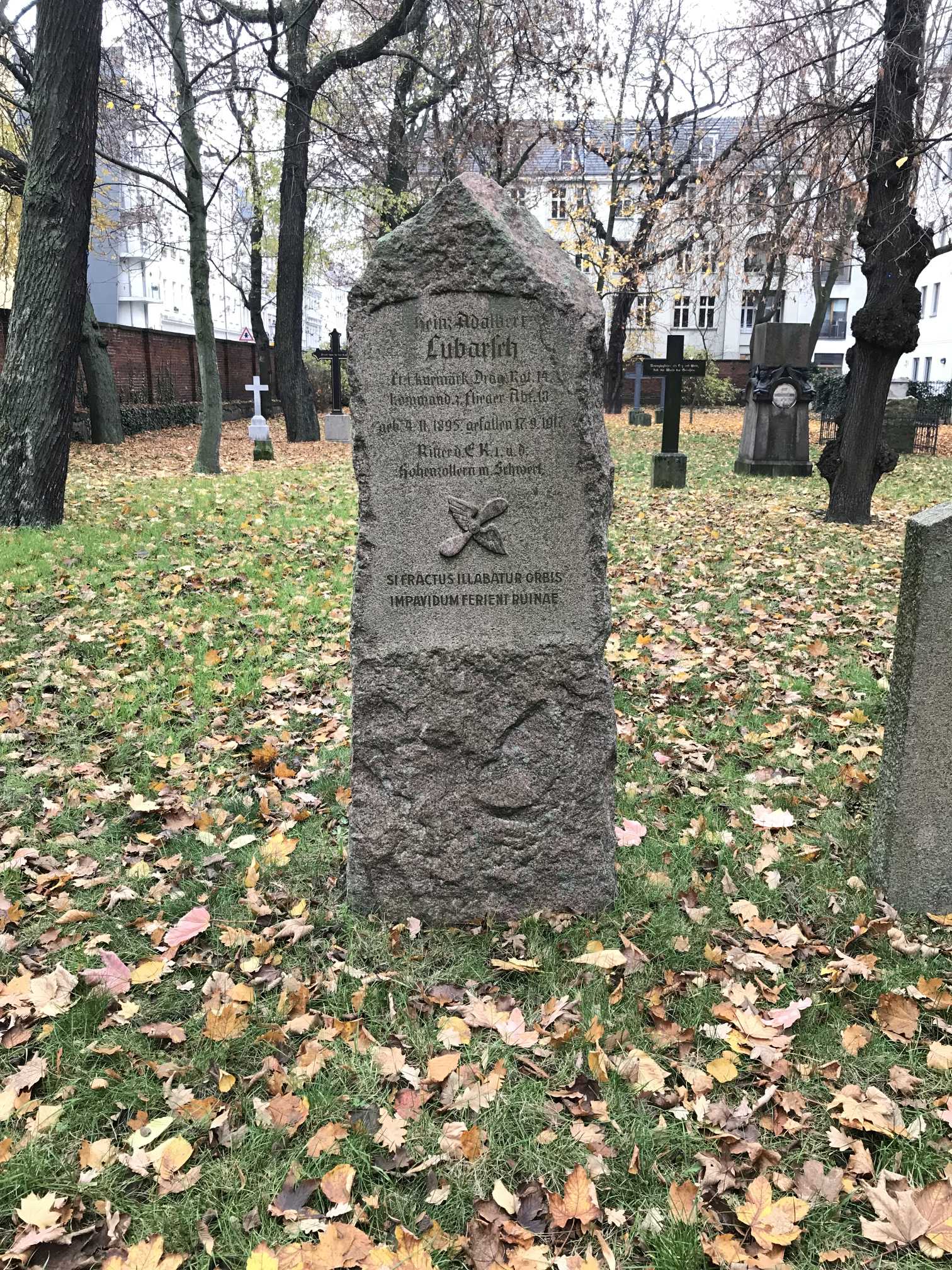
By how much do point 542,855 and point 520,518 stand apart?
1.27 metres

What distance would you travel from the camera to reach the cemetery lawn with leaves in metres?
2.19

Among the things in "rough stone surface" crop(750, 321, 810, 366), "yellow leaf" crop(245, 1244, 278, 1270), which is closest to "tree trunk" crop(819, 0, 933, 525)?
"rough stone surface" crop(750, 321, 810, 366)

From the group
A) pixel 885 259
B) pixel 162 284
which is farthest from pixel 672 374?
pixel 162 284

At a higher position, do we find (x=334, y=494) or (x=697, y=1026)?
(x=334, y=494)

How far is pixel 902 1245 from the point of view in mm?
2098

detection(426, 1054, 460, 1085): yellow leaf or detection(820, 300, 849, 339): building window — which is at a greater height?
detection(820, 300, 849, 339): building window

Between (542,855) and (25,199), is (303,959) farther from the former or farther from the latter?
(25,199)

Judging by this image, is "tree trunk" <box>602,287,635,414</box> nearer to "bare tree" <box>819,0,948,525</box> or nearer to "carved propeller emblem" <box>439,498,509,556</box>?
"bare tree" <box>819,0,948,525</box>

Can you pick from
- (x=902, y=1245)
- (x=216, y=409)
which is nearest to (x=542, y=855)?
(x=902, y=1245)

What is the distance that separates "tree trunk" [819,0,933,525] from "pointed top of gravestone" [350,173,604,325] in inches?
268

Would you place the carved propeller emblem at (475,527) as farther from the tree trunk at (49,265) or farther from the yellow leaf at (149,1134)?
the tree trunk at (49,265)

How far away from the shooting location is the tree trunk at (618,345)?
102 ft

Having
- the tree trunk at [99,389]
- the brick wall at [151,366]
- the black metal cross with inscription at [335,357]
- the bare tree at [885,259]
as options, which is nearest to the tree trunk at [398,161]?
the black metal cross with inscription at [335,357]

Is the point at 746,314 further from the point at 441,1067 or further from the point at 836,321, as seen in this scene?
the point at 441,1067
